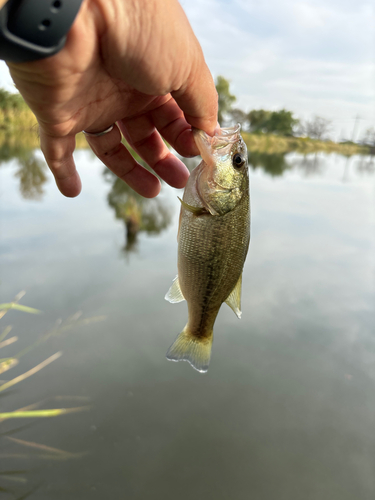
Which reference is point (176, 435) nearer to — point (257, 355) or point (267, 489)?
point (267, 489)

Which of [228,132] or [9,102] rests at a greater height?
[228,132]

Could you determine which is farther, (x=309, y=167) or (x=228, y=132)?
(x=309, y=167)

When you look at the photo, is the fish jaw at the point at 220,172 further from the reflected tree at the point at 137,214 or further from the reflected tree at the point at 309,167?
the reflected tree at the point at 309,167

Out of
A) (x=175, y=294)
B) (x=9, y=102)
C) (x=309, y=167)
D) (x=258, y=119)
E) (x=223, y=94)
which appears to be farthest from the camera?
(x=258, y=119)

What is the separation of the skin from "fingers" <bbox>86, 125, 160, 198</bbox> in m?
0.01

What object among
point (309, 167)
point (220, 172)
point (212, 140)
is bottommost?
point (309, 167)

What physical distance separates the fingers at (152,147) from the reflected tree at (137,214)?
714cm

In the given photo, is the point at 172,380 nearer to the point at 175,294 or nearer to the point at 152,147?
the point at 175,294

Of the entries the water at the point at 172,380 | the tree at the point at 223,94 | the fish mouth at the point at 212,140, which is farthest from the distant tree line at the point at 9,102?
the fish mouth at the point at 212,140

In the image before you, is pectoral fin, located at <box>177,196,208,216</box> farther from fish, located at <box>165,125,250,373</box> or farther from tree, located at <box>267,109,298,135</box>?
tree, located at <box>267,109,298,135</box>

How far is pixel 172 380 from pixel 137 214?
623 centimetres

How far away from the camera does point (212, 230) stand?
1807 millimetres

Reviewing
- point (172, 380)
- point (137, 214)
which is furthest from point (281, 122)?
point (172, 380)

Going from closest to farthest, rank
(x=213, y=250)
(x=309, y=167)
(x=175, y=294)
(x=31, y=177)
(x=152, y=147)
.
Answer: (x=213, y=250)
(x=175, y=294)
(x=152, y=147)
(x=31, y=177)
(x=309, y=167)
